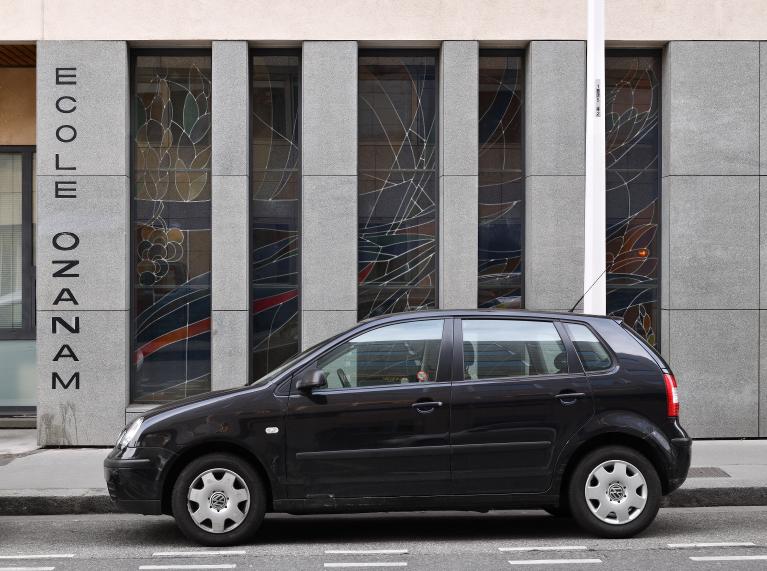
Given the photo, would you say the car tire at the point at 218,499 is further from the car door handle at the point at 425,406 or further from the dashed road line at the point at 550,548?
the dashed road line at the point at 550,548

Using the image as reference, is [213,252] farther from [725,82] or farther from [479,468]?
[725,82]

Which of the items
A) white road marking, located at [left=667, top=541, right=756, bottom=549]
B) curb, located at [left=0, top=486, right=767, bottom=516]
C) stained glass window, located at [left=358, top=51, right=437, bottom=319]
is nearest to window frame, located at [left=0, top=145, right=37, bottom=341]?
stained glass window, located at [left=358, top=51, right=437, bottom=319]

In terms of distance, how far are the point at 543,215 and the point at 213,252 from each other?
156 inches

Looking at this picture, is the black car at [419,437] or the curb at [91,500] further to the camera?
the curb at [91,500]

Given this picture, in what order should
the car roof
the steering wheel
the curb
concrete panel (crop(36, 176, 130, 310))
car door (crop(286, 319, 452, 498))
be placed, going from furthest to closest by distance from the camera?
1. concrete panel (crop(36, 176, 130, 310))
2. the curb
3. the car roof
4. the steering wheel
5. car door (crop(286, 319, 452, 498))

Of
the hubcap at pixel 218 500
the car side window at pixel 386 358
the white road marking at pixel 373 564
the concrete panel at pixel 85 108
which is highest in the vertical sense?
the concrete panel at pixel 85 108

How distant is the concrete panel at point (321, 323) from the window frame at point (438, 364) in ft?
14.3

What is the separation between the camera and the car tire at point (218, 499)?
284 inches

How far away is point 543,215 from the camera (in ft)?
39.3

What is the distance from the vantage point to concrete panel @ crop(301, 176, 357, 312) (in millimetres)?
11953

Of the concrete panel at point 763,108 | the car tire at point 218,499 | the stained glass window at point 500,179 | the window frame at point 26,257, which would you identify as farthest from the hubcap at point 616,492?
the window frame at point 26,257

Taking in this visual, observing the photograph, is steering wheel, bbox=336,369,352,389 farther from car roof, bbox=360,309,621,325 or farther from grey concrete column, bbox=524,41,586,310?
grey concrete column, bbox=524,41,586,310

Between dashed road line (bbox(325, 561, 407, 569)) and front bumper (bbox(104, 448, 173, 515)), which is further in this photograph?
front bumper (bbox(104, 448, 173, 515))

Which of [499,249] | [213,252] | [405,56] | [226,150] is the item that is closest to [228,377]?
[213,252]
